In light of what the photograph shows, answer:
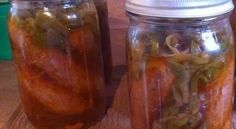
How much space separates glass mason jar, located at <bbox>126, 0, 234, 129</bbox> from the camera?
34cm

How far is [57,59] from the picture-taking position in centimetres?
43

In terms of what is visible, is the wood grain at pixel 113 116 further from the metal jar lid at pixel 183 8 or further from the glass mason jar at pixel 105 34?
the metal jar lid at pixel 183 8

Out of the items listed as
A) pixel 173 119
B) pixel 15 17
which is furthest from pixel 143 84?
pixel 15 17

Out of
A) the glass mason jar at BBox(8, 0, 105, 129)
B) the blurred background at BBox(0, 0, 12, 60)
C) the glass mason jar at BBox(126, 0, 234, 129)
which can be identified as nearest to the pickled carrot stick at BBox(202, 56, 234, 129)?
the glass mason jar at BBox(126, 0, 234, 129)

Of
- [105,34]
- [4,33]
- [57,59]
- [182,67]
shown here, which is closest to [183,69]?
[182,67]

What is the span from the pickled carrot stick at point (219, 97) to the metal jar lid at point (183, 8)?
6 centimetres

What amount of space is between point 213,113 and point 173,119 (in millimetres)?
42

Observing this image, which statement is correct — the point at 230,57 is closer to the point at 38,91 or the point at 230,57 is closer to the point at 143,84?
the point at 143,84

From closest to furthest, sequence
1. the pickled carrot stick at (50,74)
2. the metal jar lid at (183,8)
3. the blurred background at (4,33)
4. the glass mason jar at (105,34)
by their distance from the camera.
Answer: the metal jar lid at (183,8)
the pickled carrot stick at (50,74)
the glass mason jar at (105,34)
the blurred background at (4,33)

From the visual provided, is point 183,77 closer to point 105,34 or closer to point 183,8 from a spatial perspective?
point 183,8

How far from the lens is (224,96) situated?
37cm

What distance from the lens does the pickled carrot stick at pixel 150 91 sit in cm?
35

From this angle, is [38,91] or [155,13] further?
[38,91]

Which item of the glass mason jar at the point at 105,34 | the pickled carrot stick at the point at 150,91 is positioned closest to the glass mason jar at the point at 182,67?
the pickled carrot stick at the point at 150,91
